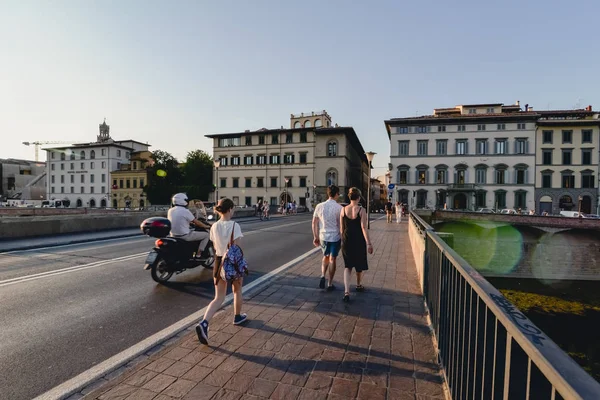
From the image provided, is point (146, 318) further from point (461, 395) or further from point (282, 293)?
point (461, 395)

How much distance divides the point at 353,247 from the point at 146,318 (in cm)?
339

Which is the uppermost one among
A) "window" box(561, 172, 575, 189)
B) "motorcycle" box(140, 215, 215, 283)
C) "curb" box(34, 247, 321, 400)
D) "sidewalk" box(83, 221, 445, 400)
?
"window" box(561, 172, 575, 189)

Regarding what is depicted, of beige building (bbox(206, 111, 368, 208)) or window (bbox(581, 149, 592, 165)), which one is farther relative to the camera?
beige building (bbox(206, 111, 368, 208))

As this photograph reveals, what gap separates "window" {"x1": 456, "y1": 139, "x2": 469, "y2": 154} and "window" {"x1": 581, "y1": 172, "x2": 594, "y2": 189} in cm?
1475

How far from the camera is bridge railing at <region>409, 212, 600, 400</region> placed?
988 millimetres

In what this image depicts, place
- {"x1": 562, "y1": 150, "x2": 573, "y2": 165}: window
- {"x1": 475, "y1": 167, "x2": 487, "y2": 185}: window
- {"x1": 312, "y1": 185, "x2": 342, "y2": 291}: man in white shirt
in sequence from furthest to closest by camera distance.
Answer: {"x1": 475, "y1": 167, "x2": 487, "y2": 185}: window → {"x1": 562, "y1": 150, "x2": 573, "y2": 165}: window → {"x1": 312, "y1": 185, "x2": 342, "y2": 291}: man in white shirt

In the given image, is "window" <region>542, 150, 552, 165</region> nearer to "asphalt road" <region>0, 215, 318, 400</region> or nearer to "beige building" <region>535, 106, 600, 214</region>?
"beige building" <region>535, 106, 600, 214</region>

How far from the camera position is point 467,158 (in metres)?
47.7

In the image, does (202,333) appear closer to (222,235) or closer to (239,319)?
(239,319)

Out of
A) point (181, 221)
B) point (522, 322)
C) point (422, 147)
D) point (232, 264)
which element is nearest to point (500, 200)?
point (422, 147)

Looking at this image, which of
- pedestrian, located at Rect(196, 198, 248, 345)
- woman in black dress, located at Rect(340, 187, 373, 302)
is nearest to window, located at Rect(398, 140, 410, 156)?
woman in black dress, located at Rect(340, 187, 373, 302)

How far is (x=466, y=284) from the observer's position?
2395 millimetres

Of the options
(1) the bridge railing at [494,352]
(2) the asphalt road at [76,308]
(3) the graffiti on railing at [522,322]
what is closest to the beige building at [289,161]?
(2) the asphalt road at [76,308]

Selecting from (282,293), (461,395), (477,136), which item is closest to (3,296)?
(282,293)
